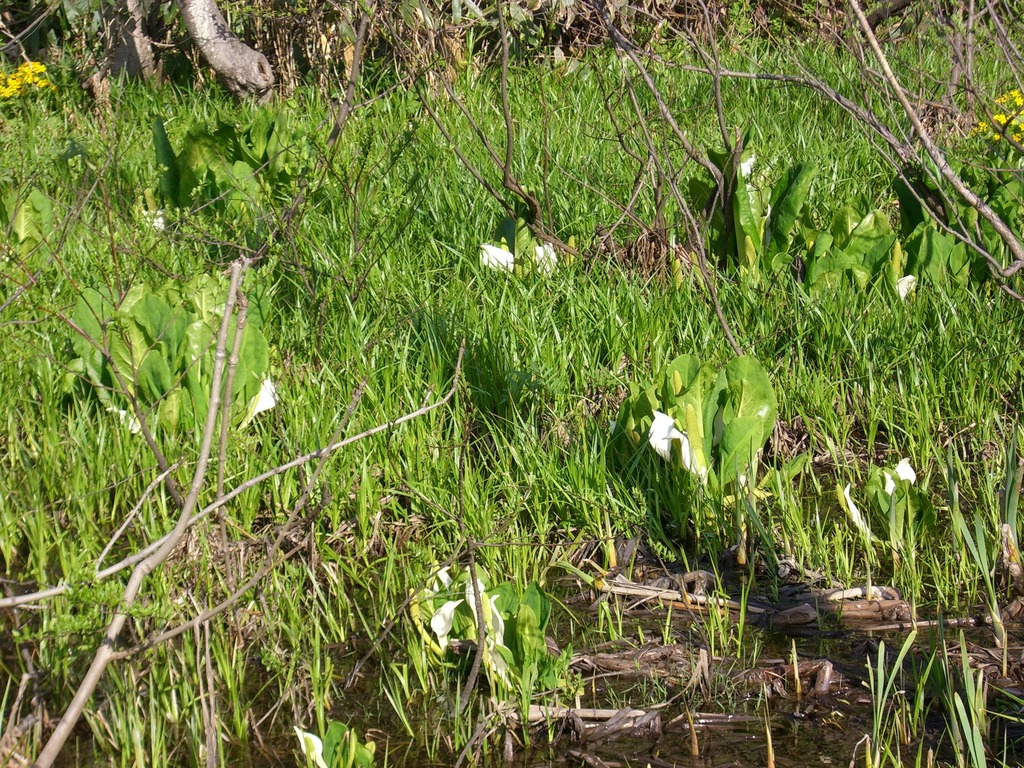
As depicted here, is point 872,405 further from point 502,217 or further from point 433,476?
point 502,217

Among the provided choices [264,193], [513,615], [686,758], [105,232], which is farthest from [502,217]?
[686,758]

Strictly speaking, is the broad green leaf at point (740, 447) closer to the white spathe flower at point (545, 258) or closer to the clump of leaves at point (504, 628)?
the clump of leaves at point (504, 628)

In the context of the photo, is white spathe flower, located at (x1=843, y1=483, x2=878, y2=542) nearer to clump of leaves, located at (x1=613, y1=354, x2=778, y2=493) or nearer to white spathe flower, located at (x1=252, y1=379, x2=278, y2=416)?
clump of leaves, located at (x1=613, y1=354, x2=778, y2=493)

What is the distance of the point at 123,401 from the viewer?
285 cm

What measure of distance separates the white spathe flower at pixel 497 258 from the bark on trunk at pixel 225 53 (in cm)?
253

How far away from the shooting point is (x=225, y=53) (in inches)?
215

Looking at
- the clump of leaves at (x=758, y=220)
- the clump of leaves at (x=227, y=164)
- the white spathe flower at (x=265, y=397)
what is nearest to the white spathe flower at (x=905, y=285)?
the clump of leaves at (x=758, y=220)

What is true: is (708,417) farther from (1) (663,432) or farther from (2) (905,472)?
(2) (905,472)

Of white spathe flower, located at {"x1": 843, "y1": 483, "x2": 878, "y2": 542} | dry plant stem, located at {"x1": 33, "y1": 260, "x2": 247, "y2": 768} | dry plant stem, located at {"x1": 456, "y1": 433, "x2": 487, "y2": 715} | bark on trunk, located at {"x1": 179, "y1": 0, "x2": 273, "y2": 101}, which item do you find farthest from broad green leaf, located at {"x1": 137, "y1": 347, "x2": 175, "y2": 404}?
bark on trunk, located at {"x1": 179, "y1": 0, "x2": 273, "y2": 101}

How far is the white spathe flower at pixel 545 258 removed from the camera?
11.9ft

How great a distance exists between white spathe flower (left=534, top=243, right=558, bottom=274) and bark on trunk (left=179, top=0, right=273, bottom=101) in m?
2.59

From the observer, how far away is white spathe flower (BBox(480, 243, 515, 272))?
362 cm

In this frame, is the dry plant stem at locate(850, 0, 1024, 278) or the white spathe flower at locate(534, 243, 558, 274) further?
the white spathe flower at locate(534, 243, 558, 274)

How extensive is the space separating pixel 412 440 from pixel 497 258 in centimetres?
106
